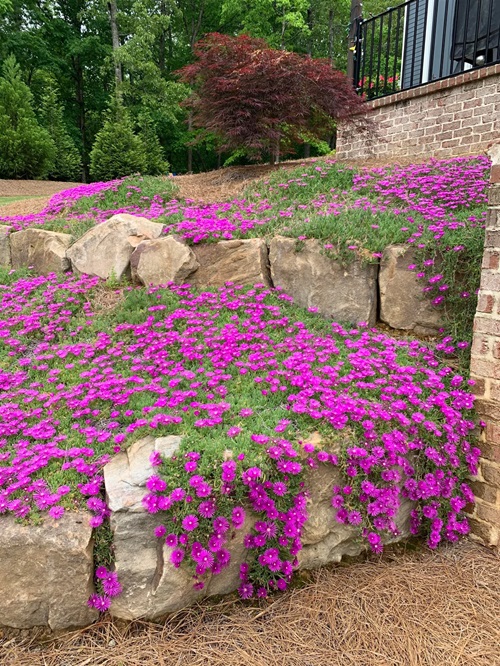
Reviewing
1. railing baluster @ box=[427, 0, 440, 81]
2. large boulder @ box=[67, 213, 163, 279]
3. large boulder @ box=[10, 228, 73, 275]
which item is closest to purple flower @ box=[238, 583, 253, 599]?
large boulder @ box=[67, 213, 163, 279]

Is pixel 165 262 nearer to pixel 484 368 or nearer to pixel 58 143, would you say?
pixel 484 368

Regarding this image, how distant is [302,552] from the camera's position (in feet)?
7.79

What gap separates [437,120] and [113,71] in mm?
18797

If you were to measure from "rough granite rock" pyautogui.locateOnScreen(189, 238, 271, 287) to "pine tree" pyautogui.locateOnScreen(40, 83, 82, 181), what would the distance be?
39.9ft

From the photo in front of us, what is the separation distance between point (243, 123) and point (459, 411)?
5251mm

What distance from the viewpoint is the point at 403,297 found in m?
3.76

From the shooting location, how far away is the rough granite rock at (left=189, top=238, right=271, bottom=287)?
4254 mm

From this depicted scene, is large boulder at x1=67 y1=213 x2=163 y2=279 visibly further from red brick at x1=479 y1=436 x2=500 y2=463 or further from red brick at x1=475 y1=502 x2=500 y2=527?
red brick at x1=475 y1=502 x2=500 y2=527

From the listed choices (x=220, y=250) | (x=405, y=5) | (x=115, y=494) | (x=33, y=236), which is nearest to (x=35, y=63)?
(x=405, y=5)

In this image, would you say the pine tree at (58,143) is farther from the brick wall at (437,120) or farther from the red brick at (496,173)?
the red brick at (496,173)

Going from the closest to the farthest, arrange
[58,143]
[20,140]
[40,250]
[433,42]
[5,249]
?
1. [40,250]
2. [5,249]
3. [433,42]
4. [20,140]
5. [58,143]

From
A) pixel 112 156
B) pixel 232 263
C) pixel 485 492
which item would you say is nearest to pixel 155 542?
pixel 485 492

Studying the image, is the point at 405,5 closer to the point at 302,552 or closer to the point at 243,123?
the point at 243,123

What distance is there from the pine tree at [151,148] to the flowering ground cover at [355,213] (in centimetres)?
886
